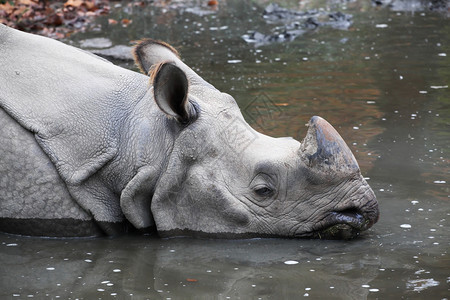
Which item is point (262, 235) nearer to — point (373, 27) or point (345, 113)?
point (345, 113)

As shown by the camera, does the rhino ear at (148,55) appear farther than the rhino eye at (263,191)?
Yes

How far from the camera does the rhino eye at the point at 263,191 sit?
5297 mm

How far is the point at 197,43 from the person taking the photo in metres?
12.7

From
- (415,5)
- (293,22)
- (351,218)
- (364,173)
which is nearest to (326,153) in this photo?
(351,218)

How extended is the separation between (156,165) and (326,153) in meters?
1.13

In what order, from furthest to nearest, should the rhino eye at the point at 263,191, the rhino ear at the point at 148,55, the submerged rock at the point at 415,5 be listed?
the submerged rock at the point at 415,5 < the rhino ear at the point at 148,55 < the rhino eye at the point at 263,191

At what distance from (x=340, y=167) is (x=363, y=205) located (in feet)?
0.91

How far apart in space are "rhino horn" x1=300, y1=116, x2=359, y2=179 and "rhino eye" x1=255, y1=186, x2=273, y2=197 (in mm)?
340

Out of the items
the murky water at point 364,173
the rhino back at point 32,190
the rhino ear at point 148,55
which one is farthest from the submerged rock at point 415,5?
the rhino back at point 32,190

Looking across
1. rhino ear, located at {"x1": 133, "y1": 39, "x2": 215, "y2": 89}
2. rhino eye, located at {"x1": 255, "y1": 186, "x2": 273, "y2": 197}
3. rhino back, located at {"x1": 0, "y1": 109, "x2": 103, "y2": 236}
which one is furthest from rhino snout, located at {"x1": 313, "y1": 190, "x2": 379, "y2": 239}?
rhino ear, located at {"x1": 133, "y1": 39, "x2": 215, "y2": 89}

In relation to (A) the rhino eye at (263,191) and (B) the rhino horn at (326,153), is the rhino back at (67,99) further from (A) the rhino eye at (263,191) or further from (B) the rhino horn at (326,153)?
(B) the rhino horn at (326,153)

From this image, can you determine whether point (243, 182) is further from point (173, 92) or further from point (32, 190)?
point (32, 190)

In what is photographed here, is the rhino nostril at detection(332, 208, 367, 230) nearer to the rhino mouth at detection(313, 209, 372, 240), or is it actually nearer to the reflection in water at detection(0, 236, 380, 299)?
the rhino mouth at detection(313, 209, 372, 240)

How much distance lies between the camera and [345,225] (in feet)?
17.1
